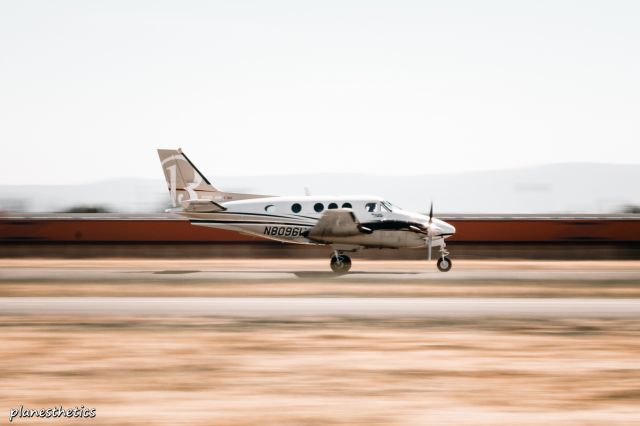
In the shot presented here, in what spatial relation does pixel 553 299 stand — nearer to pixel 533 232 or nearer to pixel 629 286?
pixel 629 286

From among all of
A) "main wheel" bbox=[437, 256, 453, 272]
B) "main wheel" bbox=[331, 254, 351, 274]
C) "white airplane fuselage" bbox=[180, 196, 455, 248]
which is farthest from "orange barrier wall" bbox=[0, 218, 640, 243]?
"main wheel" bbox=[331, 254, 351, 274]

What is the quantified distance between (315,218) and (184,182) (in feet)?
20.7

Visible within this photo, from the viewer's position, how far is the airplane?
105 feet

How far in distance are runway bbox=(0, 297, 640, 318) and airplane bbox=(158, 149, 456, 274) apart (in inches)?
396

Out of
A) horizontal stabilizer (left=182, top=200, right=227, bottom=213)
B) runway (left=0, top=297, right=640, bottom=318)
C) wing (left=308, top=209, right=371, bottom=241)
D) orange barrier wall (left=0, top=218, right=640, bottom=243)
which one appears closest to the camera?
runway (left=0, top=297, right=640, bottom=318)

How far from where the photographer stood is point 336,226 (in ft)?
105

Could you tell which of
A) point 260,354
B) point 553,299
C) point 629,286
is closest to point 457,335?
point 260,354

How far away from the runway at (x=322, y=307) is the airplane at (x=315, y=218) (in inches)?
396

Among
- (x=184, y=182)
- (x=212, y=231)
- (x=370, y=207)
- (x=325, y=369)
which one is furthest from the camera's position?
(x=212, y=231)

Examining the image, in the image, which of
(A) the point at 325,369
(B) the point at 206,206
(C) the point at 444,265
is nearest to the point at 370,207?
(C) the point at 444,265

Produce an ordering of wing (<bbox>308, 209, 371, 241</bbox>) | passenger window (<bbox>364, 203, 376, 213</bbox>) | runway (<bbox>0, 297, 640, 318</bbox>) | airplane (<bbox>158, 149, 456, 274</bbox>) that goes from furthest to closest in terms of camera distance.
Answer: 1. passenger window (<bbox>364, 203, 376, 213</bbox>)
2. airplane (<bbox>158, 149, 456, 274</bbox>)
3. wing (<bbox>308, 209, 371, 241</bbox>)
4. runway (<bbox>0, 297, 640, 318</bbox>)

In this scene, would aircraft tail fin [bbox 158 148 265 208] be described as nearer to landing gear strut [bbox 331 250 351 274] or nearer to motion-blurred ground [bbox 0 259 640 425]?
landing gear strut [bbox 331 250 351 274]

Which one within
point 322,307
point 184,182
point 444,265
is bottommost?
point 444,265

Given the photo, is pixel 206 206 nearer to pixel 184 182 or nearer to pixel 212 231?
pixel 184 182
